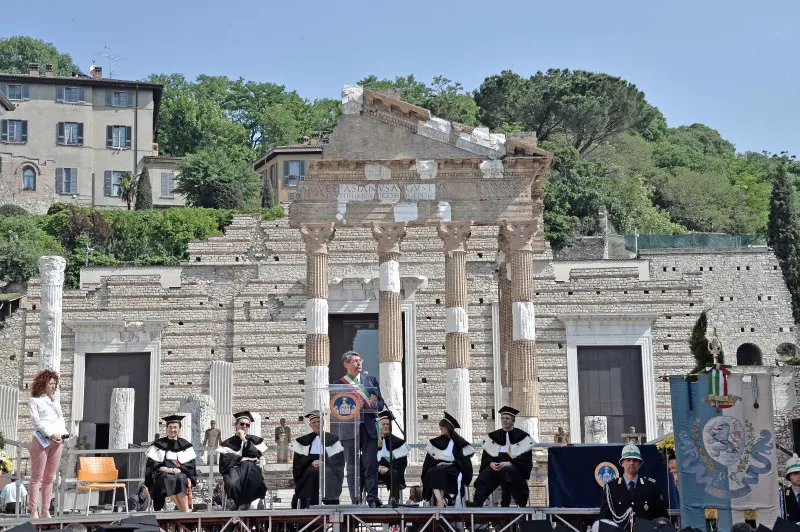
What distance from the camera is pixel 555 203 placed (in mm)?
56406

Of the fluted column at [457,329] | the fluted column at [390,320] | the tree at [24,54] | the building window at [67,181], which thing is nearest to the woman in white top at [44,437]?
the fluted column at [390,320]

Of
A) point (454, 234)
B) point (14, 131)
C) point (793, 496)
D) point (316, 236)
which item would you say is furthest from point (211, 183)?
point (793, 496)

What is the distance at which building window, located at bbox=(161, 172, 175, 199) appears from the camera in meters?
69.9

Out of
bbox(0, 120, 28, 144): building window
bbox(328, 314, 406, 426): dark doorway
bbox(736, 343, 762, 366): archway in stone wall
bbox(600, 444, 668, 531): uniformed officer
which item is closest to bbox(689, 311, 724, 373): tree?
bbox(328, 314, 406, 426): dark doorway

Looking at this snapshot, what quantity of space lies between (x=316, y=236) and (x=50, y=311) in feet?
31.7

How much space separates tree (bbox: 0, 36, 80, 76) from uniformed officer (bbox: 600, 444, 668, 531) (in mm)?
83446

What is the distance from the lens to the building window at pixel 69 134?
69188mm

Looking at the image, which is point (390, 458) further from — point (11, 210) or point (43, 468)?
point (11, 210)

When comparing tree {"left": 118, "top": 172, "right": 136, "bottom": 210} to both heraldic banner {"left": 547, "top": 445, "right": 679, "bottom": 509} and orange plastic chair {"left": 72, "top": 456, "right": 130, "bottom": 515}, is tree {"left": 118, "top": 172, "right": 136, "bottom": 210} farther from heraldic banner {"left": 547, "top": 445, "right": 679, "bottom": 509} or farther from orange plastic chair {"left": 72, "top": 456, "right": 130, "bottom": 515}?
heraldic banner {"left": 547, "top": 445, "right": 679, "bottom": 509}

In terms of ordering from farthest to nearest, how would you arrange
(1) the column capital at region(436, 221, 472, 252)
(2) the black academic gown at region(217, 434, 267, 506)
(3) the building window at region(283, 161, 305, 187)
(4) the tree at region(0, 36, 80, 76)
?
(4) the tree at region(0, 36, 80, 76) < (3) the building window at region(283, 161, 305, 187) < (1) the column capital at region(436, 221, 472, 252) < (2) the black academic gown at region(217, 434, 267, 506)

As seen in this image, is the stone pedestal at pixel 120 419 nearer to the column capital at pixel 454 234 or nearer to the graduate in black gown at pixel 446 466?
the column capital at pixel 454 234

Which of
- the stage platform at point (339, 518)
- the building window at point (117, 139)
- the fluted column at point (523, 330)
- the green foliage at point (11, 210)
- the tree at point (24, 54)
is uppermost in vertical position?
the tree at point (24, 54)

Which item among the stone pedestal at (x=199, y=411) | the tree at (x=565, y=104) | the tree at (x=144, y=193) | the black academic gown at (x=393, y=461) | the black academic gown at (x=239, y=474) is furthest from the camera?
the tree at (x=565, y=104)

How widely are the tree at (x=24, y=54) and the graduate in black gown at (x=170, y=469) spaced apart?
7899 cm
